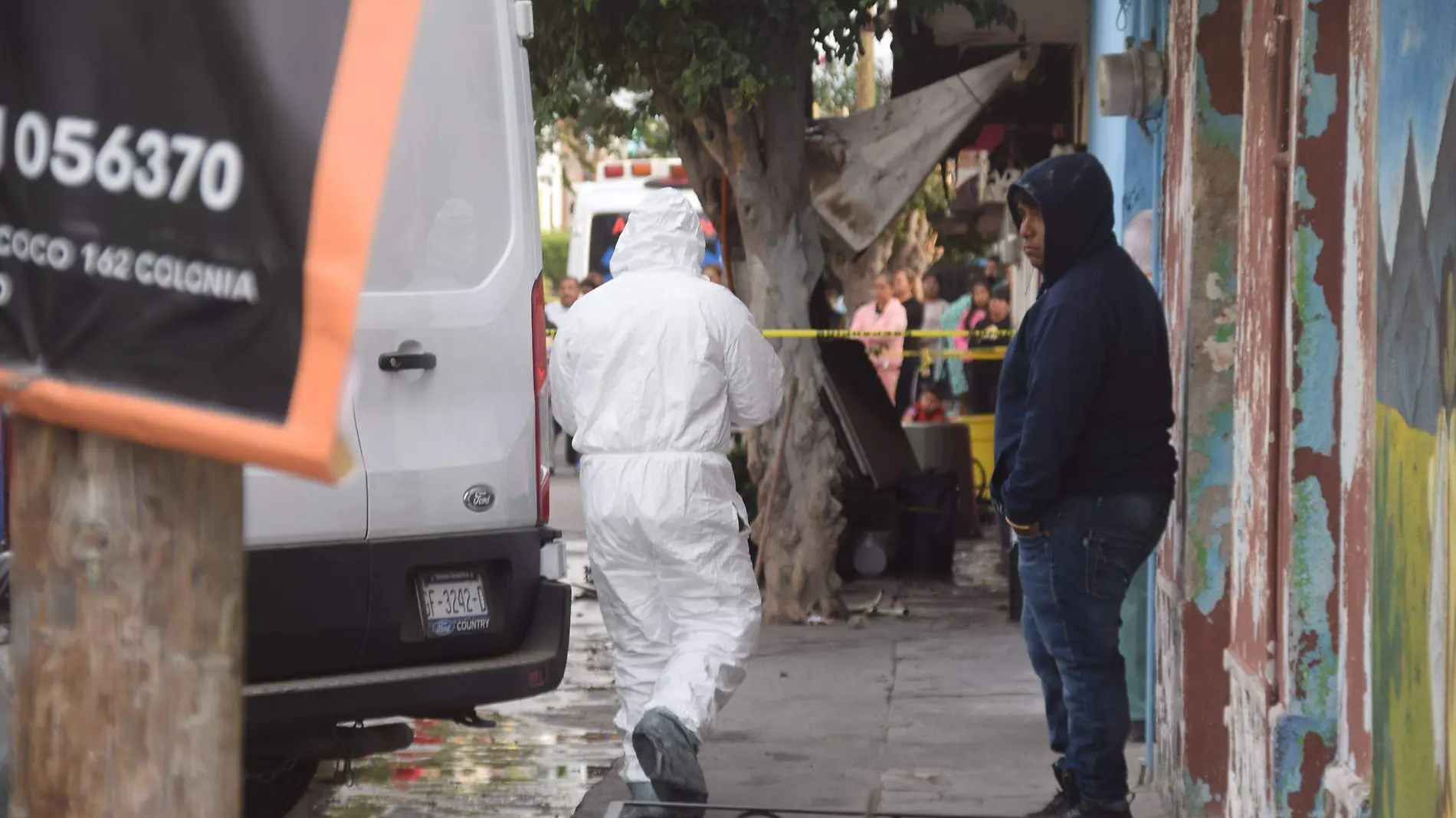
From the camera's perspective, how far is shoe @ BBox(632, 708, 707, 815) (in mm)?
5414

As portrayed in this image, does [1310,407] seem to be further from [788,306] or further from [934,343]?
[934,343]

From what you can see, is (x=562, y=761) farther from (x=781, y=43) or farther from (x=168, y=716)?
(x=168, y=716)

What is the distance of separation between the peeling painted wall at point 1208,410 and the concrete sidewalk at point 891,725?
49 cm

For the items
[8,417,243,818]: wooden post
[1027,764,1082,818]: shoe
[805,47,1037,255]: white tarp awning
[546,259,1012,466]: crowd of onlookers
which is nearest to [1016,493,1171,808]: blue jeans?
[1027,764,1082,818]: shoe

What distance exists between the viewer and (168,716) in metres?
2.21

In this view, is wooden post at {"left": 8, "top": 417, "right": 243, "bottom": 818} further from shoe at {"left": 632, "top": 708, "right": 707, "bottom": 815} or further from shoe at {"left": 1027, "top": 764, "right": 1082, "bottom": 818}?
shoe at {"left": 1027, "top": 764, "right": 1082, "bottom": 818}

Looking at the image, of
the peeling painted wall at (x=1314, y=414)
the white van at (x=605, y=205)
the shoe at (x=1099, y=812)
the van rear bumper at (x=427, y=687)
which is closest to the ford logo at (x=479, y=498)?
the van rear bumper at (x=427, y=687)

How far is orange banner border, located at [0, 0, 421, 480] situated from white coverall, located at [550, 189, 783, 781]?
3.52 meters

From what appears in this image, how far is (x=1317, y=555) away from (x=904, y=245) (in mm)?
24855

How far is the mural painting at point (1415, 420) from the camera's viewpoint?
118 inches

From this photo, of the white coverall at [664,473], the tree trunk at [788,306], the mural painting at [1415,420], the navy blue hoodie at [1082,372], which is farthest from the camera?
the tree trunk at [788,306]

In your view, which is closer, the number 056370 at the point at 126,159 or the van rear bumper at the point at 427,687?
the number 056370 at the point at 126,159

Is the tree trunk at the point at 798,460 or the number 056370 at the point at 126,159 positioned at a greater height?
the number 056370 at the point at 126,159

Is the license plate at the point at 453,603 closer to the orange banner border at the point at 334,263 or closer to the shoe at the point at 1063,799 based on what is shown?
the shoe at the point at 1063,799
